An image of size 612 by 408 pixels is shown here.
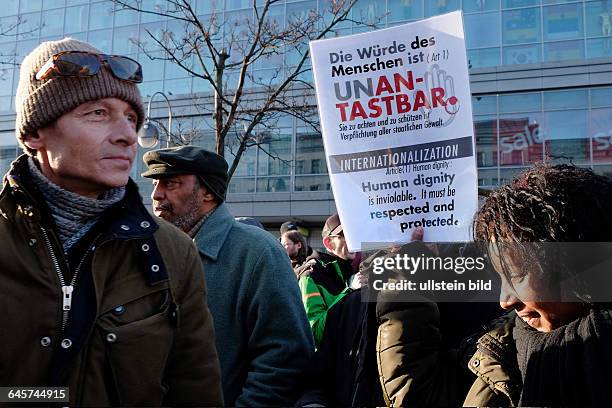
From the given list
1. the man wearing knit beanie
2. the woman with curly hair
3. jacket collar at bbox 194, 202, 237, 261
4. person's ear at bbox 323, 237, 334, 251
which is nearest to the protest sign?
jacket collar at bbox 194, 202, 237, 261

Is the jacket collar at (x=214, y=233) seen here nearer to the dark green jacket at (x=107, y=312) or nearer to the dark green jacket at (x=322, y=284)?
the dark green jacket at (x=107, y=312)

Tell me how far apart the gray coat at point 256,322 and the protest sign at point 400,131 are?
48 cm

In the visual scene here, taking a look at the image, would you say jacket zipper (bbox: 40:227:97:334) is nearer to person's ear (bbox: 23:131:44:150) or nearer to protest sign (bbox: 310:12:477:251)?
person's ear (bbox: 23:131:44:150)

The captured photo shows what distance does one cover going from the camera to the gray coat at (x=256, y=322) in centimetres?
275

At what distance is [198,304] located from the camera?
2.15 metres

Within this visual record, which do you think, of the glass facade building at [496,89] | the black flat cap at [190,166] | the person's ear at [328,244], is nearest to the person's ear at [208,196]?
the black flat cap at [190,166]

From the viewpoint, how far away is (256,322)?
2811mm

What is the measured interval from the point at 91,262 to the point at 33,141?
1.58 ft

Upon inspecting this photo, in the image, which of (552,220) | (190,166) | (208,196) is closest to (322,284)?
(208,196)

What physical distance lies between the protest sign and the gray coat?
1.56 ft

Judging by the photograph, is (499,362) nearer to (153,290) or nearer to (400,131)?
(153,290)

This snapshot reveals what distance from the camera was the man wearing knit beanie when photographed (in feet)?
5.89

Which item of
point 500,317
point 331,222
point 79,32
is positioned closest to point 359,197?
point 500,317

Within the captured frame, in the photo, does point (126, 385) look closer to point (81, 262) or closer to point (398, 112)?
point (81, 262)
